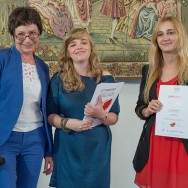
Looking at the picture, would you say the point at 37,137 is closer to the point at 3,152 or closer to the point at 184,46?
the point at 3,152

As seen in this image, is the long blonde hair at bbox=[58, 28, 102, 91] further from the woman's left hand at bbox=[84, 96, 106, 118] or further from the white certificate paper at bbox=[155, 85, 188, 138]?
the white certificate paper at bbox=[155, 85, 188, 138]

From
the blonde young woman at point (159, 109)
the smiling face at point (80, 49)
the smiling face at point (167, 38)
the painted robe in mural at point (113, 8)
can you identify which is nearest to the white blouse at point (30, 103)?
the smiling face at point (80, 49)

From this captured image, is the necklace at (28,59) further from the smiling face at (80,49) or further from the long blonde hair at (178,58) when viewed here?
the long blonde hair at (178,58)

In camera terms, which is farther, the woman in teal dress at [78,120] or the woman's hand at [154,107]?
the woman in teal dress at [78,120]

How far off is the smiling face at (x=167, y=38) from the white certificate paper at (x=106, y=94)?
0.30 metres

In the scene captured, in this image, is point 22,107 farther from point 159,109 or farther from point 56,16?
point 56,16

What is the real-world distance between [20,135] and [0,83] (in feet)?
0.98

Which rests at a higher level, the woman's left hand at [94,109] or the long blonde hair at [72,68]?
the long blonde hair at [72,68]

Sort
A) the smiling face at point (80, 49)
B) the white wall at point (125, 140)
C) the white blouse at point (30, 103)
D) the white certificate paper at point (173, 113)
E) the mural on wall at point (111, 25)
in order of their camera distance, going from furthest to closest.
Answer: the white wall at point (125, 140), the mural on wall at point (111, 25), the smiling face at point (80, 49), the white blouse at point (30, 103), the white certificate paper at point (173, 113)

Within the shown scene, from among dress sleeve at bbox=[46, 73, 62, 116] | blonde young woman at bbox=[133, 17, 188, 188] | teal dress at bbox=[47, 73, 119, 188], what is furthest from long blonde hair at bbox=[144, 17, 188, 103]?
dress sleeve at bbox=[46, 73, 62, 116]

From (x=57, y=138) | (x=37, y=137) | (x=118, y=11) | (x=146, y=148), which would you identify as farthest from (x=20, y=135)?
(x=118, y=11)

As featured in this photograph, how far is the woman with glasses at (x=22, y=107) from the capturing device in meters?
1.56

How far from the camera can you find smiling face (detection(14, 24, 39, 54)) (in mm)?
1588

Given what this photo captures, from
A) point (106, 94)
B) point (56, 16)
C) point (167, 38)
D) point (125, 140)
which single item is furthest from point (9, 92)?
point (125, 140)
